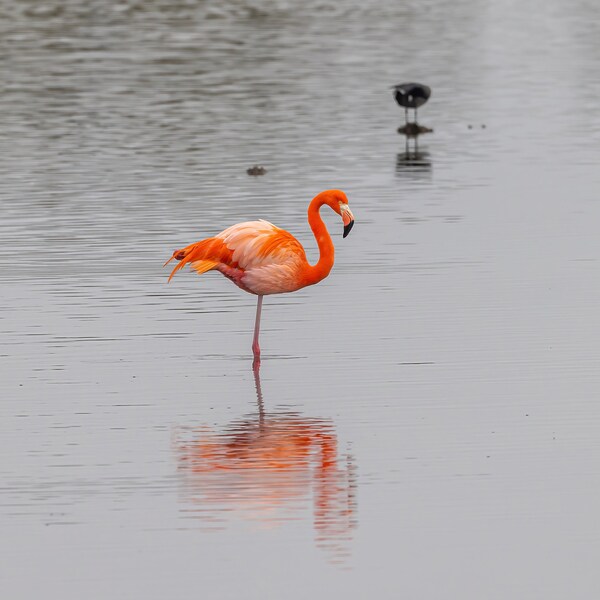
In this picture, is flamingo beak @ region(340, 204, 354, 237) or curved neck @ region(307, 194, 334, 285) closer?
flamingo beak @ region(340, 204, 354, 237)

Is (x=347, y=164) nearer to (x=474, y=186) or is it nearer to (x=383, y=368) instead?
(x=474, y=186)

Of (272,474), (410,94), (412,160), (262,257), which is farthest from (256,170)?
(272,474)

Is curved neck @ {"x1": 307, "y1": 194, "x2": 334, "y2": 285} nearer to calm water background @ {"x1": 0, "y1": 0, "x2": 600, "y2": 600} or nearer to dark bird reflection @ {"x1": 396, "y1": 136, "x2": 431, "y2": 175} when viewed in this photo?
calm water background @ {"x1": 0, "y1": 0, "x2": 600, "y2": 600}

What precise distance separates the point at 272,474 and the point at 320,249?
367cm

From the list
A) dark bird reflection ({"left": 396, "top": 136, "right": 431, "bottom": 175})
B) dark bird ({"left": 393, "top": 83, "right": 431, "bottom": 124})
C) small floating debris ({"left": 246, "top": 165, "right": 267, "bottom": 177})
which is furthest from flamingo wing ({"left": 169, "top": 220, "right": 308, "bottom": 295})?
dark bird ({"left": 393, "top": 83, "right": 431, "bottom": 124})

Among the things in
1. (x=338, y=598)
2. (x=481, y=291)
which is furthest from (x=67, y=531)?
(x=481, y=291)

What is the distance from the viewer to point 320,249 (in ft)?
42.1

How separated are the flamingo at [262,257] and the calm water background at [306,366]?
54 centimetres

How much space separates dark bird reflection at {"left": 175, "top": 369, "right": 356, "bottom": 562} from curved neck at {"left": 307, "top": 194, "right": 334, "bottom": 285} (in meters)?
1.95

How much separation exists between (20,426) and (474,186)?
11.5 m

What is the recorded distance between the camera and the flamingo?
12555 mm

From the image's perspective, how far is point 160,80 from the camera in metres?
34.9

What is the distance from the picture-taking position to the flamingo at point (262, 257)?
41.2 feet

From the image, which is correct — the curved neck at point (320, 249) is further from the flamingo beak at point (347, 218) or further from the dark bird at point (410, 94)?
the dark bird at point (410, 94)
